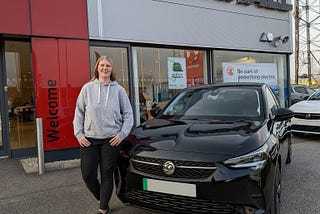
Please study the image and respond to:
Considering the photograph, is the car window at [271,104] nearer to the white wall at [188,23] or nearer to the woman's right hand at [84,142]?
the woman's right hand at [84,142]

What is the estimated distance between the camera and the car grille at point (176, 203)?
8.38ft

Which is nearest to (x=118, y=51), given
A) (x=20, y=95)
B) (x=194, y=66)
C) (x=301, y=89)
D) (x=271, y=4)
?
(x=20, y=95)

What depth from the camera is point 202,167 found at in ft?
8.53

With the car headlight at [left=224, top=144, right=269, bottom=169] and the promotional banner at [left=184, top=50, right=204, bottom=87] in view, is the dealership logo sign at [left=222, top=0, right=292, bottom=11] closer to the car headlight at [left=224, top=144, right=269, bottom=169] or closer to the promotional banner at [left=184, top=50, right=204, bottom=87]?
the promotional banner at [left=184, top=50, right=204, bottom=87]

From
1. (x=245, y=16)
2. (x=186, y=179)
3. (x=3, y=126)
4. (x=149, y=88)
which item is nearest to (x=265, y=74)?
(x=245, y=16)

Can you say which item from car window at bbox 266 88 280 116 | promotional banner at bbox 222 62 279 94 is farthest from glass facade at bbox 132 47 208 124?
car window at bbox 266 88 280 116

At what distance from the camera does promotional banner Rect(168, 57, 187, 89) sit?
29.5 ft

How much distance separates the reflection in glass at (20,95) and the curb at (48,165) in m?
0.79

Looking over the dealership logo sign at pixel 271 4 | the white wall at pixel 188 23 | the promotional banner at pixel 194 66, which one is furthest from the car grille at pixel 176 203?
the dealership logo sign at pixel 271 4

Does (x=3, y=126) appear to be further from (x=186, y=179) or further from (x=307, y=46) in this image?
(x=307, y=46)

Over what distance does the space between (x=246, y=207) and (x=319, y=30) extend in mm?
39693

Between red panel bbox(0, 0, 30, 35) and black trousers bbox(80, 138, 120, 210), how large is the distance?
372 cm

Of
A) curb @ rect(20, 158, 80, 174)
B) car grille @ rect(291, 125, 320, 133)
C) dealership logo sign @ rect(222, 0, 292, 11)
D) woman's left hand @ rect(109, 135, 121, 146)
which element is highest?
dealership logo sign @ rect(222, 0, 292, 11)

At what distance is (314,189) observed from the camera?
13.8ft
